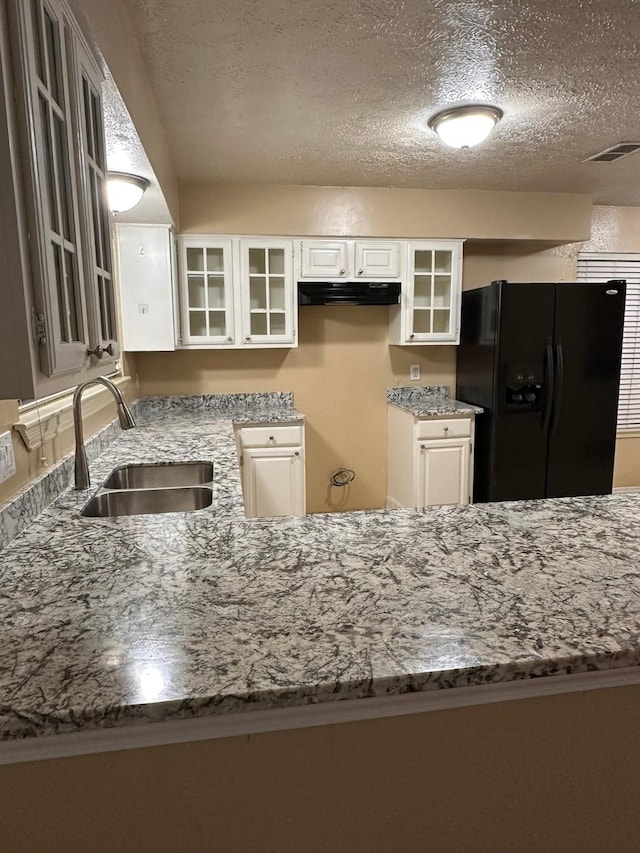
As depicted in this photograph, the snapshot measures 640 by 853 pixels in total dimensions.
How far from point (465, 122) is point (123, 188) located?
1540 mm

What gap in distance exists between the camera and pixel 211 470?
2.24m

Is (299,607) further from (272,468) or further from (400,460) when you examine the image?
(400,460)

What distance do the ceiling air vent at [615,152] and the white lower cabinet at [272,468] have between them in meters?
2.35

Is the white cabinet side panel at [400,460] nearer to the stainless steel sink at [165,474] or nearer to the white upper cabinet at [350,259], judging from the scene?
the white upper cabinet at [350,259]

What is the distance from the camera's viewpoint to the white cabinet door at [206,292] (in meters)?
3.39

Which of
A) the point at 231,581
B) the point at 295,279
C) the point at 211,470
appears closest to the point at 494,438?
the point at 295,279

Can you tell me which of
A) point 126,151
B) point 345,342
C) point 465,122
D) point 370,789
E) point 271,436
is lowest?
point 370,789

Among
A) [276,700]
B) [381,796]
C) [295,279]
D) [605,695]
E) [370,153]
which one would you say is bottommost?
[381,796]

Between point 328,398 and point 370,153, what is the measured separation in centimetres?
172

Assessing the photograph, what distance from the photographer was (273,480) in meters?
3.38

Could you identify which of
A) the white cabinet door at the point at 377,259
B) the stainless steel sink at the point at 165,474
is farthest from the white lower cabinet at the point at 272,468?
the white cabinet door at the point at 377,259

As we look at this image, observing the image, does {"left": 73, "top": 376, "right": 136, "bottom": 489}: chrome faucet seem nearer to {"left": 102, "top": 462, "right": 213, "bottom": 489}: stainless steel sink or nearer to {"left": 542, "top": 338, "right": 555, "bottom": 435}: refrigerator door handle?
{"left": 102, "top": 462, "right": 213, "bottom": 489}: stainless steel sink

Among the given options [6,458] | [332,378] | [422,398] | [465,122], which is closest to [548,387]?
[422,398]

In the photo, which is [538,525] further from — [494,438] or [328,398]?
[328,398]
